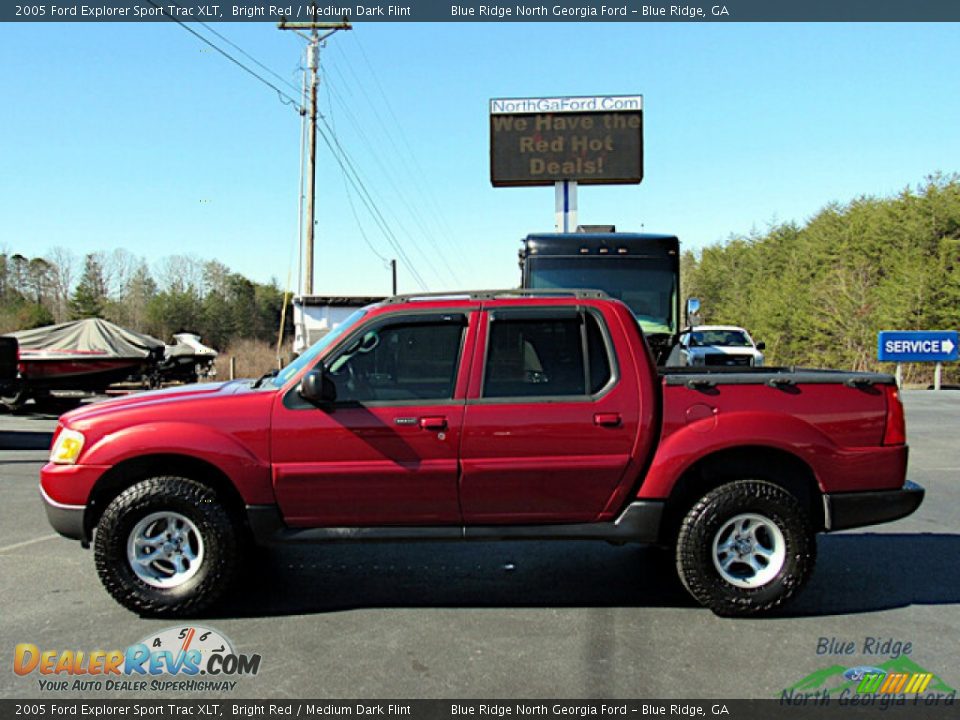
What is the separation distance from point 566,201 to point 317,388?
50.7 feet

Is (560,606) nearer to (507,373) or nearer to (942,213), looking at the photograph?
(507,373)

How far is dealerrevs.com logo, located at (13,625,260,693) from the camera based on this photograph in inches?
146

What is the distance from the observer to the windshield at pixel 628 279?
1310 cm

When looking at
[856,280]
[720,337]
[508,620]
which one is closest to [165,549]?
[508,620]

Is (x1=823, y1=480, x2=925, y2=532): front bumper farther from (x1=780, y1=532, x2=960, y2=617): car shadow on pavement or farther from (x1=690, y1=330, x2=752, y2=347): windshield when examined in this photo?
(x1=690, y1=330, x2=752, y2=347): windshield

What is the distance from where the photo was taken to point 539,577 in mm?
5324

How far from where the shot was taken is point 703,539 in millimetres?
4465

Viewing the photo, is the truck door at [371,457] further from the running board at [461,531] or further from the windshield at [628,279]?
the windshield at [628,279]

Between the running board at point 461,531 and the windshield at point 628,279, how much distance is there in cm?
883

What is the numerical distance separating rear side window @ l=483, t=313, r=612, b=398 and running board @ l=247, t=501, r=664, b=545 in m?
0.77

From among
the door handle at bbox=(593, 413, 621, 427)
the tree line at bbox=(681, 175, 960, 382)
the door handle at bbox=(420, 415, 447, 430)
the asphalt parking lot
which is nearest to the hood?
the door handle at bbox=(420, 415, 447, 430)

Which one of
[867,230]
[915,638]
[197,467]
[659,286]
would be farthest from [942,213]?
[197,467]

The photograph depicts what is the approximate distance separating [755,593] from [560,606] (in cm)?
115
